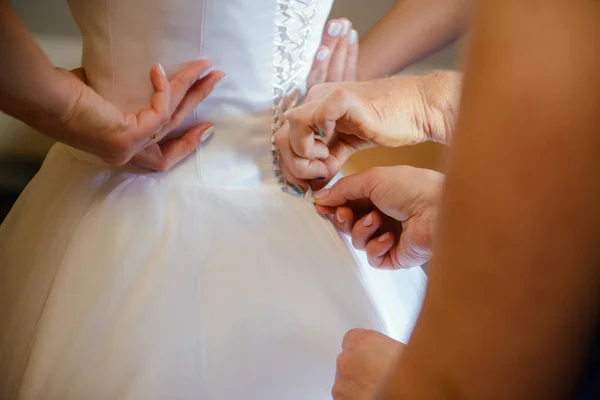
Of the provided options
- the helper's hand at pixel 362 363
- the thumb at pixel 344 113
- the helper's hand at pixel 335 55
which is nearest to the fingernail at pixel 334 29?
the helper's hand at pixel 335 55

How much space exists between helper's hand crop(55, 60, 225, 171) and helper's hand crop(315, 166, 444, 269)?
17 cm

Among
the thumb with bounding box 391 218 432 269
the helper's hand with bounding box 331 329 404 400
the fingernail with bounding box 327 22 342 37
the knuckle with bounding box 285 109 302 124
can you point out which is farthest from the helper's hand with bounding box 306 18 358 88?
the helper's hand with bounding box 331 329 404 400

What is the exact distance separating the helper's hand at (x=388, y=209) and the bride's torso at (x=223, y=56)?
8 centimetres

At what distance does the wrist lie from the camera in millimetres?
630

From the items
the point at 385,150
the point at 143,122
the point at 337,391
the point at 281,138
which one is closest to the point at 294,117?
the point at 281,138

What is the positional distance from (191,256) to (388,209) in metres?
0.22

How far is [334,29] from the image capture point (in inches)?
25.4

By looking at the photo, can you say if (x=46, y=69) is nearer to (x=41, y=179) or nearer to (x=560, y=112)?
(x=41, y=179)

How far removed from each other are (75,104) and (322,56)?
0.29m

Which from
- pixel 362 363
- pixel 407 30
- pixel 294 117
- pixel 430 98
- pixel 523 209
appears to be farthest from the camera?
pixel 407 30

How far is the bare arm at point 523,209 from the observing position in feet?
0.65

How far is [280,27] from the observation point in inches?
20.3

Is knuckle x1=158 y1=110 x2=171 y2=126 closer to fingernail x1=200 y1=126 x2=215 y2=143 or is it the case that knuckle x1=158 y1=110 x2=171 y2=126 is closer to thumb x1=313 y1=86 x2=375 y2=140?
fingernail x1=200 y1=126 x2=215 y2=143

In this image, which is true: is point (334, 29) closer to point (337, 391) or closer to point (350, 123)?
point (350, 123)
